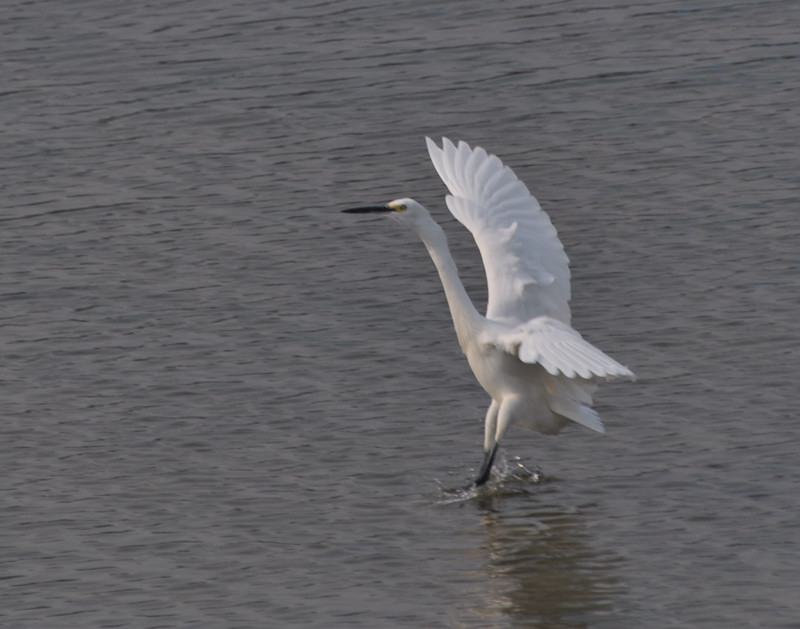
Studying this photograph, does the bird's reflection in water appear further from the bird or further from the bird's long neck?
the bird's long neck

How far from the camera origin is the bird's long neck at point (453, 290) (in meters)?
10.4

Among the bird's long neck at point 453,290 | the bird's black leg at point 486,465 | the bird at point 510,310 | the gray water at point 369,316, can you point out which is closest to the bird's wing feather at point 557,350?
the bird at point 510,310

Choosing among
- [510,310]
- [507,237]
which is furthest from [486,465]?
[507,237]

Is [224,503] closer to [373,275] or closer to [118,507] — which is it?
[118,507]

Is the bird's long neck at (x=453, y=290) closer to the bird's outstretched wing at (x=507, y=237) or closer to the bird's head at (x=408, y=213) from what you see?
the bird's head at (x=408, y=213)

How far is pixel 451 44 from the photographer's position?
63.6ft

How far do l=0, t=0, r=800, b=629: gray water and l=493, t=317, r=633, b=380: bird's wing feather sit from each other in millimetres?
1028

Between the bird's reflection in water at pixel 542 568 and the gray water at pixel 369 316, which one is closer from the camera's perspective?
the bird's reflection in water at pixel 542 568

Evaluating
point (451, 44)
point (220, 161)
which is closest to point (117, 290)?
point (220, 161)

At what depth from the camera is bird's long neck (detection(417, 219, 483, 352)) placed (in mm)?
10406

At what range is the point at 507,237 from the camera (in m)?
10.8

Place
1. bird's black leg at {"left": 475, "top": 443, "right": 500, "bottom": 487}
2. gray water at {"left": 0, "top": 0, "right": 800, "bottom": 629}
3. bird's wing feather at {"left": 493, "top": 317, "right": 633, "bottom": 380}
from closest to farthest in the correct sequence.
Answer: bird's wing feather at {"left": 493, "top": 317, "right": 633, "bottom": 380}
gray water at {"left": 0, "top": 0, "right": 800, "bottom": 629}
bird's black leg at {"left": 475, "top": 443, "right": 500, "bottom": 487}

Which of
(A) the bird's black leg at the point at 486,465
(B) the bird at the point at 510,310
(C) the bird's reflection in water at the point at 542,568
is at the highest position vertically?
(B) the bird at the point at 510,310

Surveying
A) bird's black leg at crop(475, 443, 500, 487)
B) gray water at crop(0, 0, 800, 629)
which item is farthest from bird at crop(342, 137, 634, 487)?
gray water at crop(0, 0, 800, 629)
